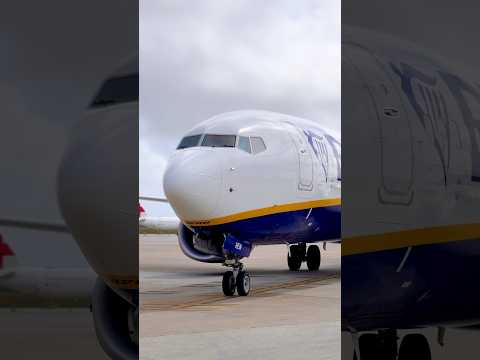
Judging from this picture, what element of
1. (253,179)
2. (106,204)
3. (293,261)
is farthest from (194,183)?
(106,204)

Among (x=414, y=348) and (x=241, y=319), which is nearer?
(x=414, y=348)

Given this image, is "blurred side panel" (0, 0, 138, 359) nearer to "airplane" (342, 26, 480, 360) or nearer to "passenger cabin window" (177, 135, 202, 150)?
"airplane" (342, 26, 480, 360)

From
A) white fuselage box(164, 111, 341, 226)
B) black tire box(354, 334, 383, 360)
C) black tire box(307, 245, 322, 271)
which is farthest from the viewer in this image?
black tire box(307, 245, 322, 271)

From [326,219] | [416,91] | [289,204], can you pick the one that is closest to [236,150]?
[289,204]

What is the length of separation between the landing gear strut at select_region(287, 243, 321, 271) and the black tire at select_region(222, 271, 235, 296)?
235 inches

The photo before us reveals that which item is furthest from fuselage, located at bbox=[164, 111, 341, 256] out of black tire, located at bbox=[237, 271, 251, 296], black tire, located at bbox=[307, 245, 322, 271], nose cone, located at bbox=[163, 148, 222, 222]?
black tire, located at bbox=[307, 245, 322, 271]

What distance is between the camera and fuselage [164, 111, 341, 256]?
1076cm

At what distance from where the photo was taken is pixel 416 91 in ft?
12.3

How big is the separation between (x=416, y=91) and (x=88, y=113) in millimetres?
1849

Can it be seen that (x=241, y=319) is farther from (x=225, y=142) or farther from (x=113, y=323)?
(x=113, y=323)

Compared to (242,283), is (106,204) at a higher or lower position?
higher

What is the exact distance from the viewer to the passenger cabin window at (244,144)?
37.6 ft

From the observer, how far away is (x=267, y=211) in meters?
11.8

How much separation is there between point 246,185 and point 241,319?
313cm
